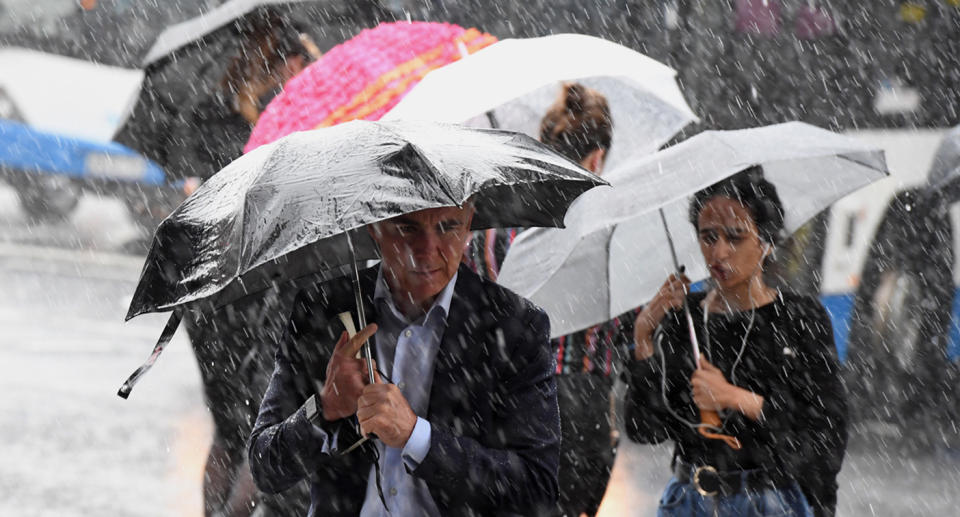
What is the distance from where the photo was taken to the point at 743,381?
3812mm

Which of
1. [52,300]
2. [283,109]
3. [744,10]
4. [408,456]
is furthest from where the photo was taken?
[52,300]

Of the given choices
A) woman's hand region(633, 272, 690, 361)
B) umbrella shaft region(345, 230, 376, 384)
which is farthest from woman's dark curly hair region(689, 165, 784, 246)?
umbrella shaft region(345, 230, 376, 384)

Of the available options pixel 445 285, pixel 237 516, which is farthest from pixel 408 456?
pixel 237 516

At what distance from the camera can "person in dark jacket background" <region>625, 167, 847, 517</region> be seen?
3.68 meters

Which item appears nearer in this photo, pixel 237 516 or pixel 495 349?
pixel 495 349

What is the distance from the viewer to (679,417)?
388 cm

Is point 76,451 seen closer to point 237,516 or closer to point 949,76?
point 237,516

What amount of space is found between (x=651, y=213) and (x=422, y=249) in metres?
1.96

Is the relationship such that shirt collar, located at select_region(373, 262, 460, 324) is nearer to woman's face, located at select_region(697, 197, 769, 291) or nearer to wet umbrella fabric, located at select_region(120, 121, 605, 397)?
wet umbrella fabric, located at select_region(120, 121, 605, 397)

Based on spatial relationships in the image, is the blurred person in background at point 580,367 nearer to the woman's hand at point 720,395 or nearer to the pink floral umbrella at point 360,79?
the pink floral umbrella at point 360,79

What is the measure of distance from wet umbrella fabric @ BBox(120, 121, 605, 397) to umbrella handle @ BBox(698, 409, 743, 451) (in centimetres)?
100

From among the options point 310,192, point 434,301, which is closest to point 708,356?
point 434,301

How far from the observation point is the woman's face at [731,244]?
153 inches

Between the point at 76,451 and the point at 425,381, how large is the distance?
6.16 metres
